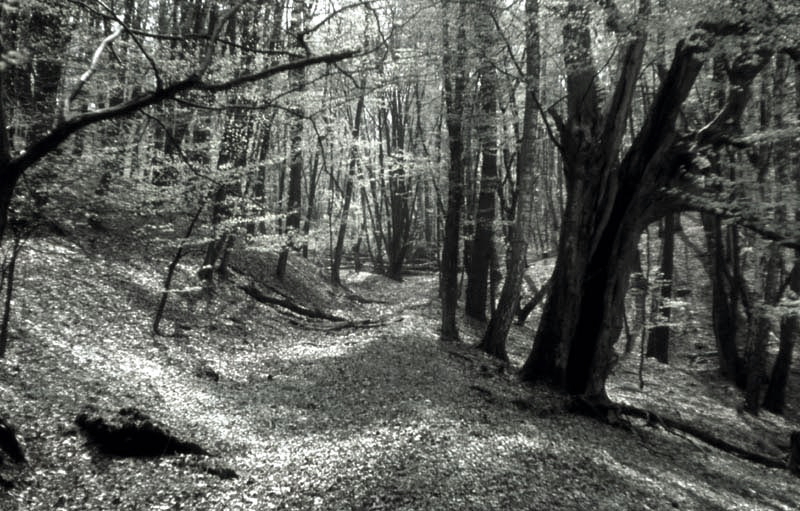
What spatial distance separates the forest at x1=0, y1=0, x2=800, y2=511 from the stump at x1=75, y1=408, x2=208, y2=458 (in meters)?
0.03

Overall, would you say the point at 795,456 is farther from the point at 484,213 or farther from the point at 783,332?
the point at 484,213

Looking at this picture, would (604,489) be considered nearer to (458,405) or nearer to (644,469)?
(644,469)

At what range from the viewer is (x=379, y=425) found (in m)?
7.41

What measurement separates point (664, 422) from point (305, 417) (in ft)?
20.3

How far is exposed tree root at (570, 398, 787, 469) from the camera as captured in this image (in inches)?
348

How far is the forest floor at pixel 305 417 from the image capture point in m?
5.44

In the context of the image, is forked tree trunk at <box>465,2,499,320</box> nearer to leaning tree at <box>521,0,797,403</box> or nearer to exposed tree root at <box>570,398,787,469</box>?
leaning tree at <box>521,0,797,403</box>

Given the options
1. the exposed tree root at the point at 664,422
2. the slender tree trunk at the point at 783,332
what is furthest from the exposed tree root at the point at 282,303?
the slender tree trunk at the point at 783,332

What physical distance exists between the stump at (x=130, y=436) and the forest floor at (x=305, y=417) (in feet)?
0.47

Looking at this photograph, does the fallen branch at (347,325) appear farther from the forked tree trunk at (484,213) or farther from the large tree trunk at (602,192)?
the large tree trunk at (602,192)

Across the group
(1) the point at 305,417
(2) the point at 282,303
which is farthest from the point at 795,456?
(2) the point at 282,303

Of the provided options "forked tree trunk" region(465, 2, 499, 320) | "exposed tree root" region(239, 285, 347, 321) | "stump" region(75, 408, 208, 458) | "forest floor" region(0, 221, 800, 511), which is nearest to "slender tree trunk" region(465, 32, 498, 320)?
"forked tree trunk" region(465, 2, 499, 320)

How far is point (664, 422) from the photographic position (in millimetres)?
9727

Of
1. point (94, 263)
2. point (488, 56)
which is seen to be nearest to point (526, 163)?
point (488, 56)
